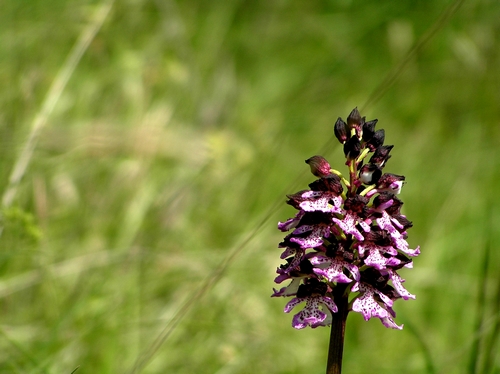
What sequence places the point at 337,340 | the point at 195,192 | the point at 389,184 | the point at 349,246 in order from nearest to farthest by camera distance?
1. the point at 337,340
2. the point at 349,246
3. the point at 389,184
4. the point at 195,192

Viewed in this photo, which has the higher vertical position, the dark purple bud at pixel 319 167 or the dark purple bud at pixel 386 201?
the dark purple bud at pixel 319 167

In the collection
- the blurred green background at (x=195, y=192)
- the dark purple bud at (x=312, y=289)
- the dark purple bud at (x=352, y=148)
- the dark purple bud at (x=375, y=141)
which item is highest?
the blurred green background at (x=195, y=192)

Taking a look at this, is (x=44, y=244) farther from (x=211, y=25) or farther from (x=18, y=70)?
(x=211, y=25)

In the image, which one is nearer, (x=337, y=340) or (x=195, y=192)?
(x=337, y=340)

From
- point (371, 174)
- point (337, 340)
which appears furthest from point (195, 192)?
point (337, 340)

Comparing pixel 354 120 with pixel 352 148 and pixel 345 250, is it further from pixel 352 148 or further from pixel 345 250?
pixel 345 250

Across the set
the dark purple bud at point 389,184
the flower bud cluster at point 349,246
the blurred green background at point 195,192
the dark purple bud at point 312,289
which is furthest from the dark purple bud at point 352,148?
the blurred green background at point 195,192

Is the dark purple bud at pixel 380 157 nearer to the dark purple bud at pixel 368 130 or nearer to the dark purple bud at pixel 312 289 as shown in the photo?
the dark purple bud at pixel 368 130
